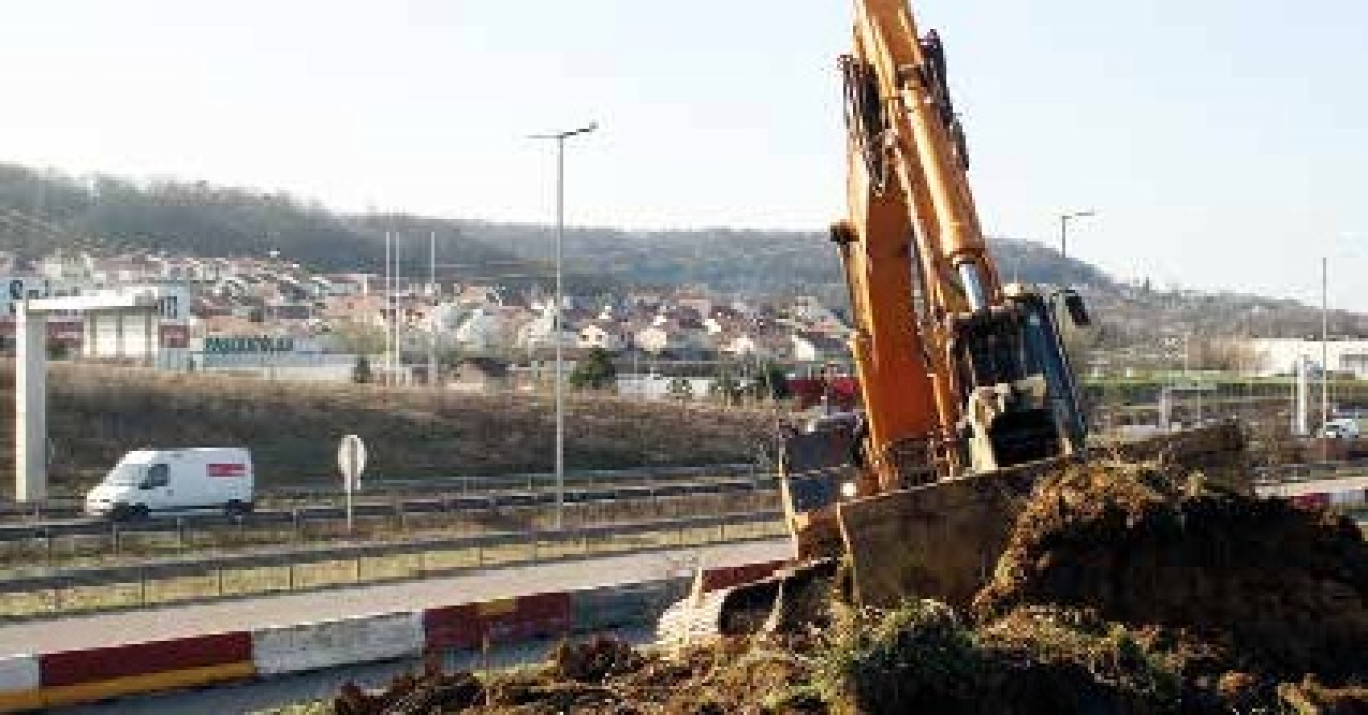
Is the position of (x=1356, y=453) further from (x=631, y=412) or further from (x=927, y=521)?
(x=927, y=521)

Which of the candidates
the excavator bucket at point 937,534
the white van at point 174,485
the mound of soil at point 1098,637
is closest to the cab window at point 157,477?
the white van at point 174,485

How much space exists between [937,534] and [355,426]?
2061 inches

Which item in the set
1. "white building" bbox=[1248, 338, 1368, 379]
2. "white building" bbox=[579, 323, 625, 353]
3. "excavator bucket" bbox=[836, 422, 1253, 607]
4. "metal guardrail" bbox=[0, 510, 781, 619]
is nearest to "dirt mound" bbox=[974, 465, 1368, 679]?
"excavator bucket" bbox=[836, 422, 1253, 607]

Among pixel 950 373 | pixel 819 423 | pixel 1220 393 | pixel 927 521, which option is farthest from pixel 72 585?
pixel 1220 393

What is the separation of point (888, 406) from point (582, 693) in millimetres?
6589

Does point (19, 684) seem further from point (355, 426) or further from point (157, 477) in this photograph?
point (355, 426)

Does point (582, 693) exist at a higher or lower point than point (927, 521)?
lower

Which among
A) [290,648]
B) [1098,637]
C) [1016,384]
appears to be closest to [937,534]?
[1098,637]

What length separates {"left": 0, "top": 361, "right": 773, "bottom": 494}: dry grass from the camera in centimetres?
5716

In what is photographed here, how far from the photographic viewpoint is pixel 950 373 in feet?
49.1

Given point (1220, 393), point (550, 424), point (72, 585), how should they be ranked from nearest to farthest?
point (72, 585) < point (550, 424) < point (1220, 393)

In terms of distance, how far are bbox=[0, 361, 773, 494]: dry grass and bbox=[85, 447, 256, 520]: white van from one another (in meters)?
8.38

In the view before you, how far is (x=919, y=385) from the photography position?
1783 cm

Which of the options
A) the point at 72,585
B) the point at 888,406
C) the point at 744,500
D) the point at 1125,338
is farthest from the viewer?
the point at 1125,338
